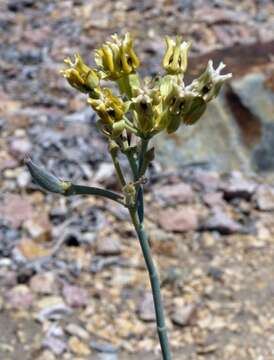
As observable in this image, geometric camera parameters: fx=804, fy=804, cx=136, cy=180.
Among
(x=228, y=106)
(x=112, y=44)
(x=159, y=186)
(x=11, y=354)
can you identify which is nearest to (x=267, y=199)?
(x=159, y=186)

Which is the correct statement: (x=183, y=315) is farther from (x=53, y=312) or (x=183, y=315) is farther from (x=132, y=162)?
(x=132, y=162)

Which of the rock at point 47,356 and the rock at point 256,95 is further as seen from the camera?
the rock at point 256,95

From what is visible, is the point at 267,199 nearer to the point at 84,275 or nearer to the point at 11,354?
the point at 84,275

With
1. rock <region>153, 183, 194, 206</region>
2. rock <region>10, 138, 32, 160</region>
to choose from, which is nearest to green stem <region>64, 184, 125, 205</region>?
rock <region>153, 183, 194, 206</region>

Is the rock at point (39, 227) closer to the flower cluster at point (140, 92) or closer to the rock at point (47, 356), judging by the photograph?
the rock at point (47, 356)

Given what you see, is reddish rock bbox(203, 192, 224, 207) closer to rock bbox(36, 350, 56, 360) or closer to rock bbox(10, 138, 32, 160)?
rock bbox(10, 138, 32, 160)

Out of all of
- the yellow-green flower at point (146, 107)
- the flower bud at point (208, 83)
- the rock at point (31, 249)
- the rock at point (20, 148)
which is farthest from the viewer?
the rock at point (20, 148)

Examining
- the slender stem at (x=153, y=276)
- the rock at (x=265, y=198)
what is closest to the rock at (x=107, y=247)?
the rock at (x=265, y=198)
